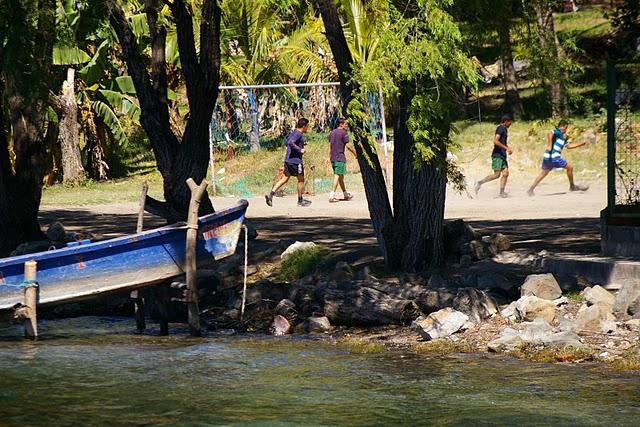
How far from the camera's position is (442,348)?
12570mm

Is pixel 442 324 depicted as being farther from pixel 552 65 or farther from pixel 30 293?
pixel 30 293

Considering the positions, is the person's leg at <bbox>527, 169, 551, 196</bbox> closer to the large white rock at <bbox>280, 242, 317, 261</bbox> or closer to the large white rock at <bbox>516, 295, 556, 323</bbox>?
the large white rock at <bbox>280, 242, 317, 261</bbox>

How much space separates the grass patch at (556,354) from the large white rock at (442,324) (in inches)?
40.0

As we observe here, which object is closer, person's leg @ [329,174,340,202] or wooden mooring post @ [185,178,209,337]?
wooden mooring post @ [185,178,209,337]

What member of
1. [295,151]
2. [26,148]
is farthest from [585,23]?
[26,148]

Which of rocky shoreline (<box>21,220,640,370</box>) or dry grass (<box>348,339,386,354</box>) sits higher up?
rocky shoreline (<box>21,220,640,370</box>)

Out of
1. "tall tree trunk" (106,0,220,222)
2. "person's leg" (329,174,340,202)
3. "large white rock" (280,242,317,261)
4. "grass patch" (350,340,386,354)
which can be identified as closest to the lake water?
"grass patch" (350,340,386,354)

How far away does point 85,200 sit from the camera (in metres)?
28.5

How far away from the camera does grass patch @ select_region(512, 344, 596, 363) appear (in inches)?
458

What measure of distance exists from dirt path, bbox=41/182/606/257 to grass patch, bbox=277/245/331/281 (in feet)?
1.40

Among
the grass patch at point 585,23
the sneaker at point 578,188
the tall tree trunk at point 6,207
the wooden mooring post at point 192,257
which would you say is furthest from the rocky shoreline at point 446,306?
the grass patch at point 585,23

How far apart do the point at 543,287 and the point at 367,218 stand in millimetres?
9071

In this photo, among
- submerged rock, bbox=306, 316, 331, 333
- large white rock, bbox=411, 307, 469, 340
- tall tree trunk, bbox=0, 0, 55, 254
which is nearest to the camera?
large white rock, bbox=411, 307, 469, 340

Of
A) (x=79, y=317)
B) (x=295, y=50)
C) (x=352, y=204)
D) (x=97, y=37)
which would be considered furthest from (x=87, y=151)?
(x=79, y=317)
